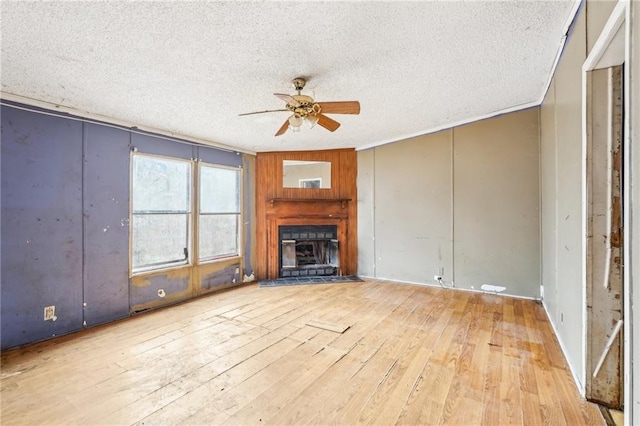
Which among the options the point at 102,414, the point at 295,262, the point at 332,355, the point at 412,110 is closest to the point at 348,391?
the point at 332,355

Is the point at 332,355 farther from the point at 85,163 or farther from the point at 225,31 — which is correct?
the point at 85,163

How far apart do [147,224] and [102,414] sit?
252 centimetres

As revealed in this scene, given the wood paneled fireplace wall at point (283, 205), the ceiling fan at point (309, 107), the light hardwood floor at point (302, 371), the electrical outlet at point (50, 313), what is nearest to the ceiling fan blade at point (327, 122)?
the ceiling fan at point (309, 107)

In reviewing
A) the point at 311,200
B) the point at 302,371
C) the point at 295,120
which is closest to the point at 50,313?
the point at 302,371

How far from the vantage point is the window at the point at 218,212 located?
446 centimetres

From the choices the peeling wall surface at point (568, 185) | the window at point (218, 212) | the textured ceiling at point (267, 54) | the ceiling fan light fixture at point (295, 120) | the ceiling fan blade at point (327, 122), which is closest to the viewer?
the textured ceiling at point (267, 54)

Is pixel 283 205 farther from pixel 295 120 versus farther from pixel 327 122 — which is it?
pixel 295 120

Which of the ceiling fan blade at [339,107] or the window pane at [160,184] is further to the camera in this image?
the window pane at [160,184]

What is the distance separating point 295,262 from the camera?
17.4ft

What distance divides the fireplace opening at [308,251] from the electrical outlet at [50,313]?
308cm

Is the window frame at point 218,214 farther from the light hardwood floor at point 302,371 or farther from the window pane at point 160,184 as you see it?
the light hardwood floor at point 302,371

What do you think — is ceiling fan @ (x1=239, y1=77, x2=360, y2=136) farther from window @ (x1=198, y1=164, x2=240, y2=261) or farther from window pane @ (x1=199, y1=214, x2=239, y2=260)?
window pane @ (x1=199, y1=214, x2=239, y2=260)

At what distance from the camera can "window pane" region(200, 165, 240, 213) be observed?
4.47m

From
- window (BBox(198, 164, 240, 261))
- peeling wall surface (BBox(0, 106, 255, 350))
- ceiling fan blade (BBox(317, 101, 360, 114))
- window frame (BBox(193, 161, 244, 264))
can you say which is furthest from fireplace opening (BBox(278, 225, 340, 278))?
ceiling fan blade (BBox(317, 101, 360, 114))
